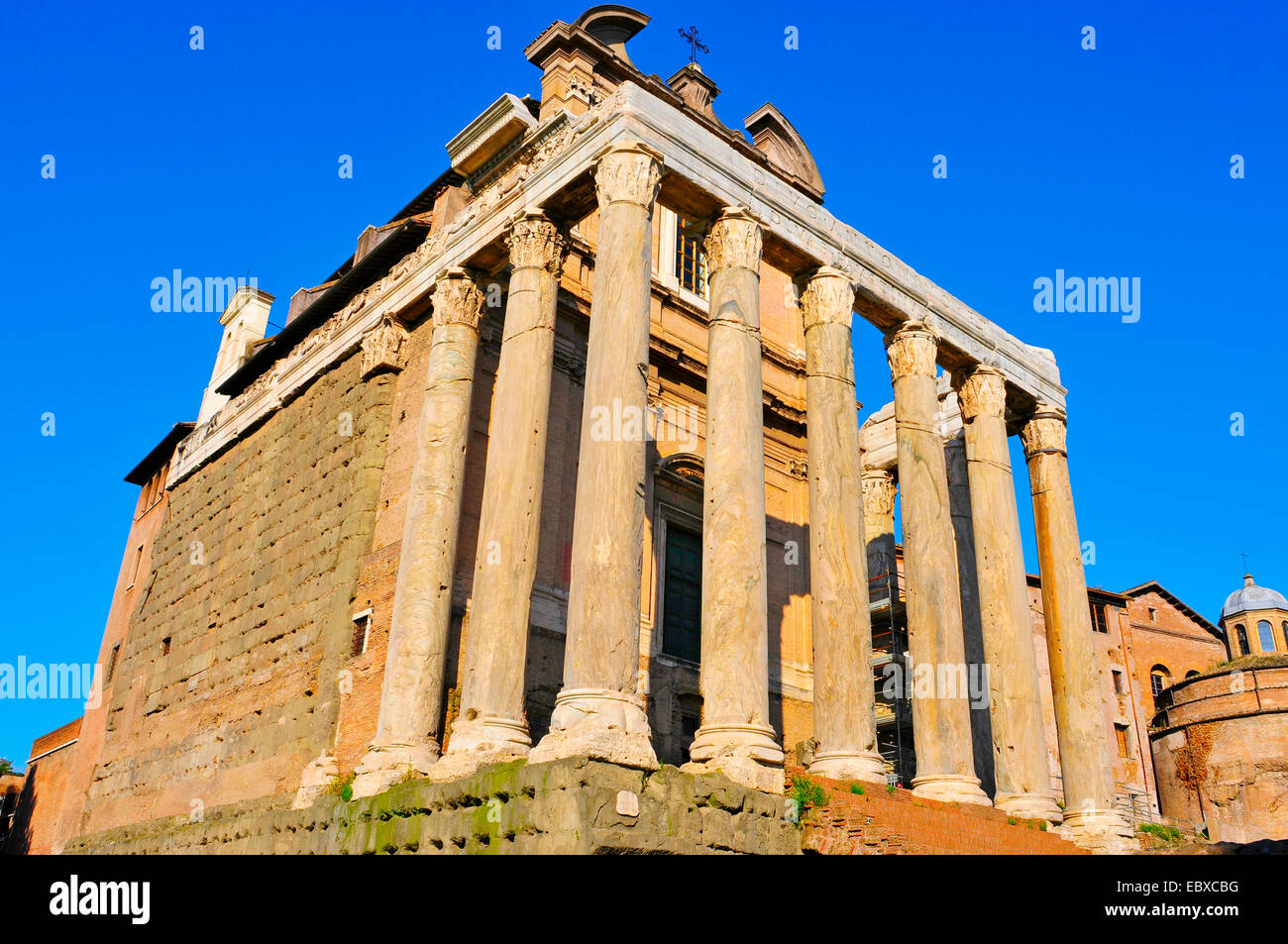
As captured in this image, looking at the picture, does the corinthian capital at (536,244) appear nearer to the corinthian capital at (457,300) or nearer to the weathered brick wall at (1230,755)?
Answer: the corinthian capital at (457,300)

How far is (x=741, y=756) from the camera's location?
11.8 metres

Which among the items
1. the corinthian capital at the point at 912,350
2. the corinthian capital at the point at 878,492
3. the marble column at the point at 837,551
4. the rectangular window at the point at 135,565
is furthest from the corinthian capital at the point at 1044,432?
the rectangular window at the point at 135,565

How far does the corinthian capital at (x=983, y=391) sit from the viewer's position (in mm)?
18880

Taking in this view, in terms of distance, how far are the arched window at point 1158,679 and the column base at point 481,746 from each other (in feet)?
124

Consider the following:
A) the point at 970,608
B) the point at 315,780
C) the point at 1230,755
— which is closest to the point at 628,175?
the point at 315,780

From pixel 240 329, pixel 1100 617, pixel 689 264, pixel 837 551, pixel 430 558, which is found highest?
pixel 240 329

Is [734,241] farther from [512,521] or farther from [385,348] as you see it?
[385,348]

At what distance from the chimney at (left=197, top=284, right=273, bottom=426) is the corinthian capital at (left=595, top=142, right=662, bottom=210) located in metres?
18.7

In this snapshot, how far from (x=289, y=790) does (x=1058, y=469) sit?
46.5ft

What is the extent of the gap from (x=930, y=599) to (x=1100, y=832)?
14.7 ft

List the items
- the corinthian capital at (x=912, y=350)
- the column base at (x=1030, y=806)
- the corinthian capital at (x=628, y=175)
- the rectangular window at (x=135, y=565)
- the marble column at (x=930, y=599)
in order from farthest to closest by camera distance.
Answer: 1. the rectangular window at (x=135, y=565)
2. the corinthian capital at (x=912, y=350)
3. the column base at (x=1030, y=806)
4. the marble column at (x=930, y=599)
5. the corinthian capital at (x=628, y=175)

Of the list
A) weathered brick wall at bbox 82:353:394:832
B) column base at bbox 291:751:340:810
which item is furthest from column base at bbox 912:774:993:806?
weathered brick wall at bbox 82:353:394:832

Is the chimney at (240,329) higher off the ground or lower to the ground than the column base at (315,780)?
higher
